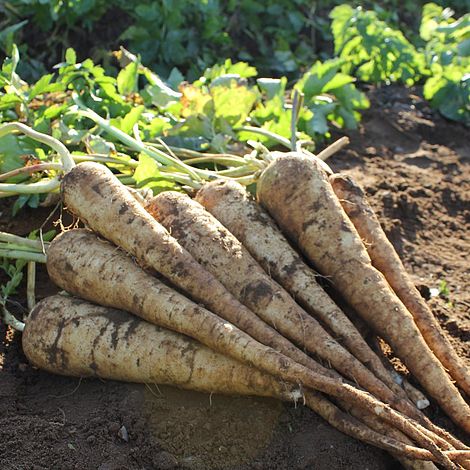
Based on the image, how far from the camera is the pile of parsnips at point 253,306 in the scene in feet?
8.32

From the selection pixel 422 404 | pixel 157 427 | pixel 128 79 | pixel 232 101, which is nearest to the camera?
pixel 157 427

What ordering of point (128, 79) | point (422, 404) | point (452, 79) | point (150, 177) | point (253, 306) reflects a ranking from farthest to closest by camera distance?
1. point (452, 79)
2. point (128, 79)
3. point (150, 177)
4. point (253, 306)
5. point (422, 404)

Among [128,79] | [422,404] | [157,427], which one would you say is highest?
[128,79]

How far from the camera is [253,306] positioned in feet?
9.12

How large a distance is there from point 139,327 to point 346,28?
3.30 meters

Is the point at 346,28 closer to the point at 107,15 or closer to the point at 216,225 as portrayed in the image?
the point at 107,15

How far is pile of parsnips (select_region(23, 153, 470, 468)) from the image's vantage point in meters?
2.54

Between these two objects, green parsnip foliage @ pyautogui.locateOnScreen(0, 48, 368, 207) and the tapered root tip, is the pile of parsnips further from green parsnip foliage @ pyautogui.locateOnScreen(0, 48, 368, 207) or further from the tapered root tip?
green parsnip foliage @ pyautogui.locateOnScreen(0, 48, 368, 207)

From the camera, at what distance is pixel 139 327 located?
2748mm

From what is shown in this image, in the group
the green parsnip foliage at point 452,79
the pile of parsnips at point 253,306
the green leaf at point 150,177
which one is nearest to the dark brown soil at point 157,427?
the pile of parsnips at point 253,306

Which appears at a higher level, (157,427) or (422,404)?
(422,404)

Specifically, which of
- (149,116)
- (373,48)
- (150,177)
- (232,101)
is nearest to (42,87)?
(149,116)

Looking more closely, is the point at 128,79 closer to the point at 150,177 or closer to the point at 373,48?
the point at 150,177

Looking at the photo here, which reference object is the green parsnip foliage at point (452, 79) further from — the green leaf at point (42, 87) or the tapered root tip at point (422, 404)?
the tapered root tip at point (422, 404)
